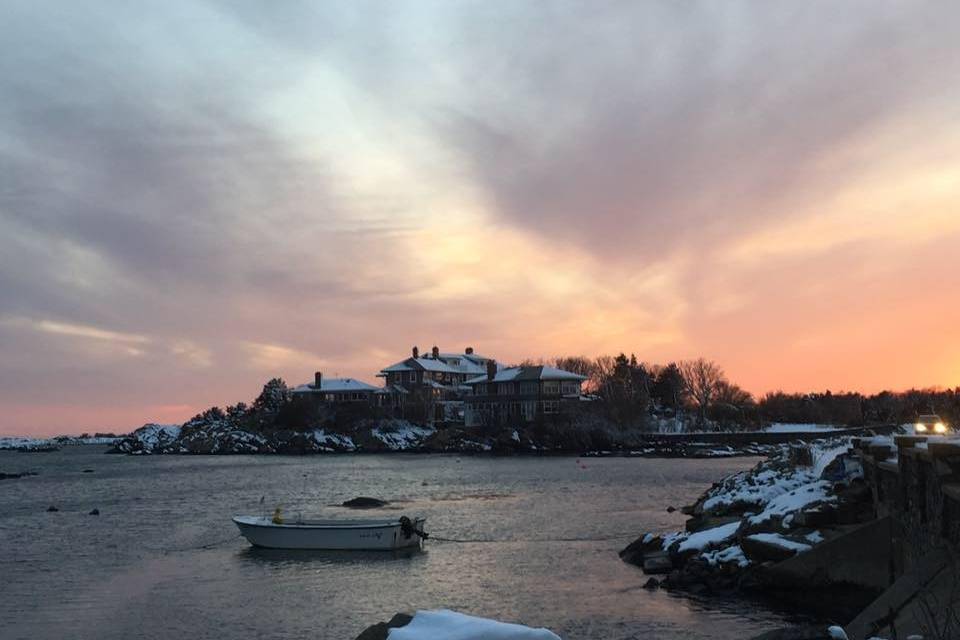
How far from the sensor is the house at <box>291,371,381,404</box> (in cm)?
14450

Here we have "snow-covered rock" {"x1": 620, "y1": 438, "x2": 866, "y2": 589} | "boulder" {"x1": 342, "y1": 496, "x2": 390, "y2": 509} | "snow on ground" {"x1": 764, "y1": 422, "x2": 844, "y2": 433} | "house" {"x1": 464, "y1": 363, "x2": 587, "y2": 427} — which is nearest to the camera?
"snow-covered rock" {"x1": 620, "y1": 438, "x2": 866, "y2": 589}

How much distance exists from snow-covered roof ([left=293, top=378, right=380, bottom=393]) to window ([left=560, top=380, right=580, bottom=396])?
122 feet

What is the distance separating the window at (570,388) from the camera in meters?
123

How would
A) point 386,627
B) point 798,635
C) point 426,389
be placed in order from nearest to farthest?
point 798,635 → point 386,627 → point 426,389

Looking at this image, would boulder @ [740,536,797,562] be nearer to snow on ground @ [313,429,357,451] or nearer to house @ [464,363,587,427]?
house @ [464,363,587,427]

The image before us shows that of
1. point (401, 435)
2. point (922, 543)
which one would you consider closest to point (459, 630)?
point (922, 543)

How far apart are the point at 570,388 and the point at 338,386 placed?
4528 centimetres

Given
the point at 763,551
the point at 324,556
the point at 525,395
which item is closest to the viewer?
Result: the point at 763,551

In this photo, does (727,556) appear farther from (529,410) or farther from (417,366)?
(417,366)

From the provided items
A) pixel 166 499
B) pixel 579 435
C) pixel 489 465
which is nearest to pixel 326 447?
pixel 579 435

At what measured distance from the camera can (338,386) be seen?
14650cm

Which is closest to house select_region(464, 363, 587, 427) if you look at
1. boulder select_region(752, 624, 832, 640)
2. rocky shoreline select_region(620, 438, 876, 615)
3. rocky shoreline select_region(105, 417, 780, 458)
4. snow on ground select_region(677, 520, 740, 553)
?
rocky shoreline select_region(105, 417, 780, 458)

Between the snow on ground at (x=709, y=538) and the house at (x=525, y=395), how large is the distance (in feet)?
310

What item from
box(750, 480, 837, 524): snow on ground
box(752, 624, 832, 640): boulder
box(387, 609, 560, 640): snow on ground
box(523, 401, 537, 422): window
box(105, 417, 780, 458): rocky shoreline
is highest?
box(523, 401, 537, 422): window
